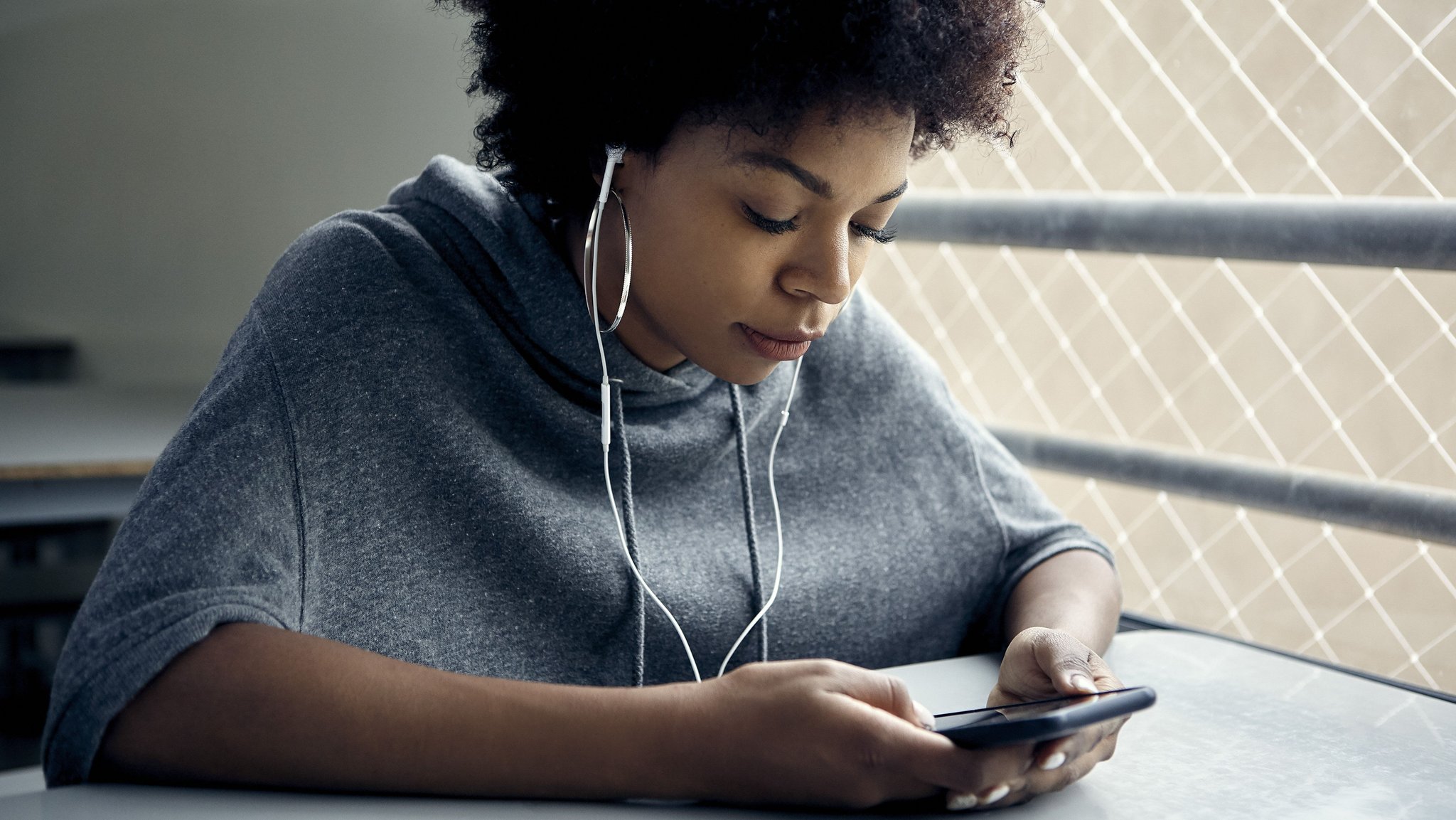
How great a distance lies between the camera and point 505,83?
996 mm

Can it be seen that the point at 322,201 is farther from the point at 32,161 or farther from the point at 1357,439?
the point at 1357,439

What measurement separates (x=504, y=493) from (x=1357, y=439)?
0.94 metres

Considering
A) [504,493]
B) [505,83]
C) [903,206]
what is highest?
[505,83]

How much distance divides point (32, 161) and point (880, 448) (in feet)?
5.53

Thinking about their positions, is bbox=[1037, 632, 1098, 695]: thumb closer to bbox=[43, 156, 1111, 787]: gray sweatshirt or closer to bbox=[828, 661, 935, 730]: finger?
bbox=[828, 661, 935, 730]: finger

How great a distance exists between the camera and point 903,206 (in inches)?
61.6

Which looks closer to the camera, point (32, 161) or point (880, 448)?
point (880, 448)

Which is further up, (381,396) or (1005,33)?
(1005,33)

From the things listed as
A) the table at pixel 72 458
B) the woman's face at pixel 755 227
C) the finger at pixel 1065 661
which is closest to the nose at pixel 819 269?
the woman's face at pixel 755 227

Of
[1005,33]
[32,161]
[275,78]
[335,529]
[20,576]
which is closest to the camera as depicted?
[335,529]

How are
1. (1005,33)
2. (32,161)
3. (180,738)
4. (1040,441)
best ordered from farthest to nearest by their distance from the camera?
1. (32,161)
2. (1040,441)
3. (1005,33)
4. (180,738)

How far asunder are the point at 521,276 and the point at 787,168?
0.25 metres

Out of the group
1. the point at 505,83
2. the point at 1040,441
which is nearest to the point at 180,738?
the point at 505,83

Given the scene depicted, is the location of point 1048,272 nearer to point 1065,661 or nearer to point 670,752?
point 1065,661
